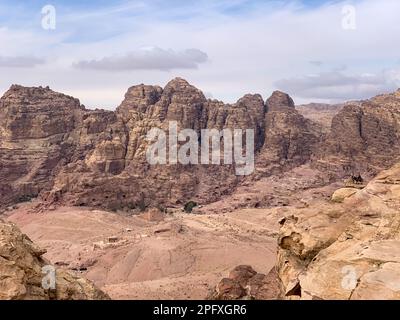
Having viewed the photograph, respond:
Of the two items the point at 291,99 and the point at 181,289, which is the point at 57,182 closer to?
the point at 181,289

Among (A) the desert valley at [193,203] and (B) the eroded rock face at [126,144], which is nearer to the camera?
(A) the desert valley at [193,203]

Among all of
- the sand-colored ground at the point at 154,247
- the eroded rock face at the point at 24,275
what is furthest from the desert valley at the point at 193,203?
the sand-colored ground at the point at 154,247

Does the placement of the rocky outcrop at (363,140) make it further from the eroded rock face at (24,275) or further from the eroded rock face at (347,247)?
the eroded rock face at (24,275)

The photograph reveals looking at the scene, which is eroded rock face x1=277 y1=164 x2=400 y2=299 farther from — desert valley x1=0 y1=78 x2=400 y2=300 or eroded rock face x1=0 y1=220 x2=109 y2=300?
eroded rock face x1=0 y1=220 x2=109 y2=300

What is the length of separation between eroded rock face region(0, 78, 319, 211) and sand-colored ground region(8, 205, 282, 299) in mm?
7724

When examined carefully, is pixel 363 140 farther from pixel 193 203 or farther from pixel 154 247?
pixel 154 247

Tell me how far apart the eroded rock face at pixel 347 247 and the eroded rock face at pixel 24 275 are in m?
5.89

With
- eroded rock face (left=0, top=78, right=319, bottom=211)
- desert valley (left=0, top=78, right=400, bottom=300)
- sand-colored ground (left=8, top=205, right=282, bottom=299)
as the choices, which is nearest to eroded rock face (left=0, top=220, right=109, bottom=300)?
desert valley (left=0, top=78, right=400, bottom=300)

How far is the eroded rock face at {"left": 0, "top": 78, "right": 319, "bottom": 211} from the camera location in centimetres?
6731

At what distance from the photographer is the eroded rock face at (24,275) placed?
402 inches

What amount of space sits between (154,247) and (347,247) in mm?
32525

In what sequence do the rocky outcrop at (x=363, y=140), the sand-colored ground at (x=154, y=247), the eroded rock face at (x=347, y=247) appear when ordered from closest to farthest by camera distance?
the eroded rock face at (x=347, y=247) < the sand-colored ground at (x=154, y=247) < the rocky outcrop at (x=363, y=140)

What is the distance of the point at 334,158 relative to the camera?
78.1m

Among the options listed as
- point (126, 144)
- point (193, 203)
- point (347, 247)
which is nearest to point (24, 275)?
point (347, 247)
